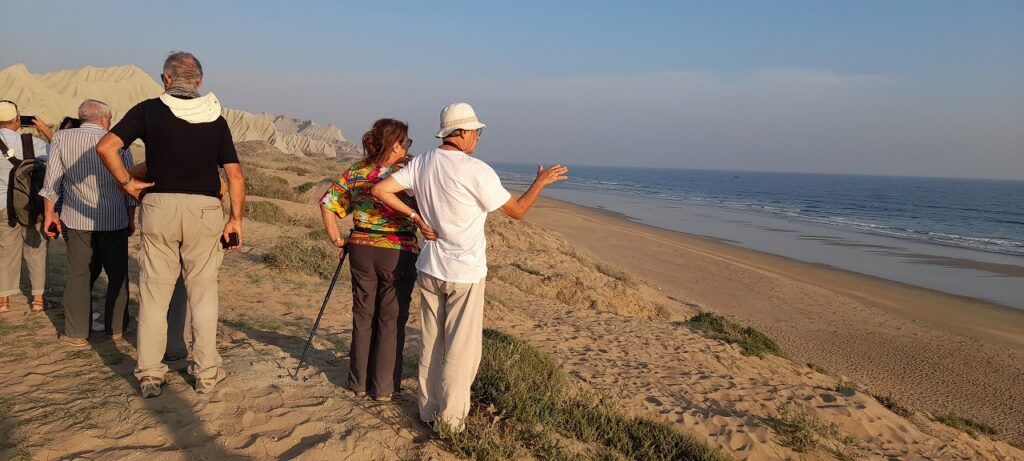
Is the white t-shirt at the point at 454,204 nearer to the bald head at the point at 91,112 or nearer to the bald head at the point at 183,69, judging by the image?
the bald head at the point at 183,69

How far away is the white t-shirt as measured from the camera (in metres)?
3.12

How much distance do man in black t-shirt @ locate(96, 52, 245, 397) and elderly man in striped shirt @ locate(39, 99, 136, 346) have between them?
1.17m

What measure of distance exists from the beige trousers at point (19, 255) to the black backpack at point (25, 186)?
128mm

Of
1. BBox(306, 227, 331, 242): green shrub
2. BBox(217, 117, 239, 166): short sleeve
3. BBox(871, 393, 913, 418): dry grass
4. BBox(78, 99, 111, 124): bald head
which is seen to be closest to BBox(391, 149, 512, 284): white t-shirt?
BBox(217, 117, 239, 166): short sleeve

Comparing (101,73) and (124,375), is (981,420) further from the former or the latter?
(101,73)

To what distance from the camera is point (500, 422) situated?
381 cm

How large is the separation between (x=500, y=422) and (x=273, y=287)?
4919 millimetres

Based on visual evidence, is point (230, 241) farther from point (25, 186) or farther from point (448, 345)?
point (25, 186)

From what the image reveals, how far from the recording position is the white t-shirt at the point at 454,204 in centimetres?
312

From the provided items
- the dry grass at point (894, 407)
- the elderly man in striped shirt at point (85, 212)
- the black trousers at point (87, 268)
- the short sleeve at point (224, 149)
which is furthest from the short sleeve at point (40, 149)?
the dry grass at point (894, 407)

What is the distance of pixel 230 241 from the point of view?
3.78 metres

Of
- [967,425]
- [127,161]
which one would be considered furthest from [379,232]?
[967,425]

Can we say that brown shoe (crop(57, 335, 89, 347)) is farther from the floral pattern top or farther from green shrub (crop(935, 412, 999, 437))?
green shrub (crop(935, 412, 999, 437))

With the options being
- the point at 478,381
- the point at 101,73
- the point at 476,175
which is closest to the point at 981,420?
the point at 478,381
